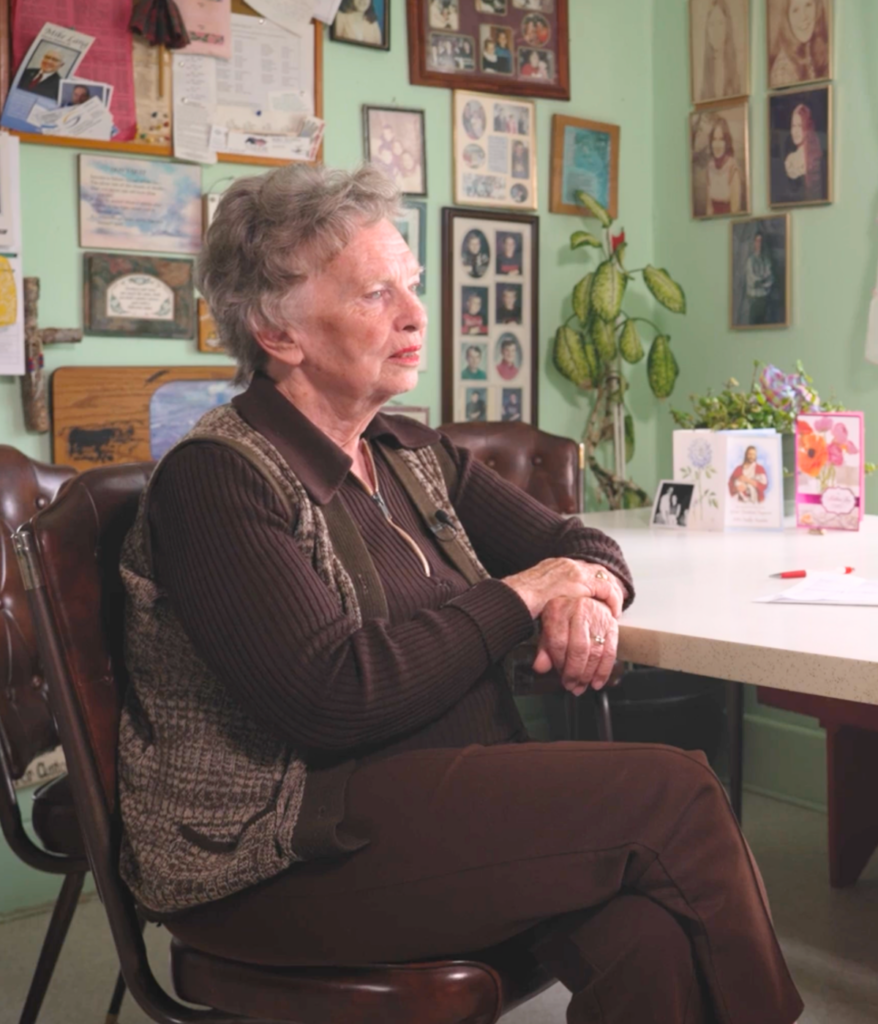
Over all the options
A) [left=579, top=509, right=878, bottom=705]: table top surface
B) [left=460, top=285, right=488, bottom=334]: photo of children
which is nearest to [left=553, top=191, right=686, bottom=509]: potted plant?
[left=460, top=285, right=488, bottom=334]: photo of children

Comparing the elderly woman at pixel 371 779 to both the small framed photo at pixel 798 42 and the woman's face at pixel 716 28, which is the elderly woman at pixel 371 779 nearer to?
the small framed photo at pixel 798 42

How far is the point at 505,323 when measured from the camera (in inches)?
140

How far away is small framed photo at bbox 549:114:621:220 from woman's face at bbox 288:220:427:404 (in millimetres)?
2123

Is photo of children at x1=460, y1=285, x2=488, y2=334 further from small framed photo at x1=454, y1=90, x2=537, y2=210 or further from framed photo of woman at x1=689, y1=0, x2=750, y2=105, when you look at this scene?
framed photo of woman at x1=689, y1=0, x2=750, y2=105

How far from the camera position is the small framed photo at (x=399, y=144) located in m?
3.23

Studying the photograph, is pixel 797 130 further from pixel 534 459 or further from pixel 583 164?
pixel 534 459

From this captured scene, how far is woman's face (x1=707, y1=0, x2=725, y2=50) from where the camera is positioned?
353 cm

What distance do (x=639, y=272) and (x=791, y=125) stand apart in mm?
639

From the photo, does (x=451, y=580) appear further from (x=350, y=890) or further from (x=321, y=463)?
(x=350, y=890)

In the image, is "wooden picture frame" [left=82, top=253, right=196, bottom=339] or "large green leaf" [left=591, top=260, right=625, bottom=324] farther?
"large green leaf" [left=591, top=260, right=625, bottom=324]

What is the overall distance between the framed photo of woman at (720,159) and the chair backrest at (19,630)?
227 centimetres

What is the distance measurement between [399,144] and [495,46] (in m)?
0.46

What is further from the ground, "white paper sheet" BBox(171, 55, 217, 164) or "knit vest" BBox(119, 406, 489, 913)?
"white paper sheet" BBox(171, 55, 217, 164)

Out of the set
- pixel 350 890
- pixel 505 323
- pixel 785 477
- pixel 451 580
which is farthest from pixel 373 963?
pixel 505 323
